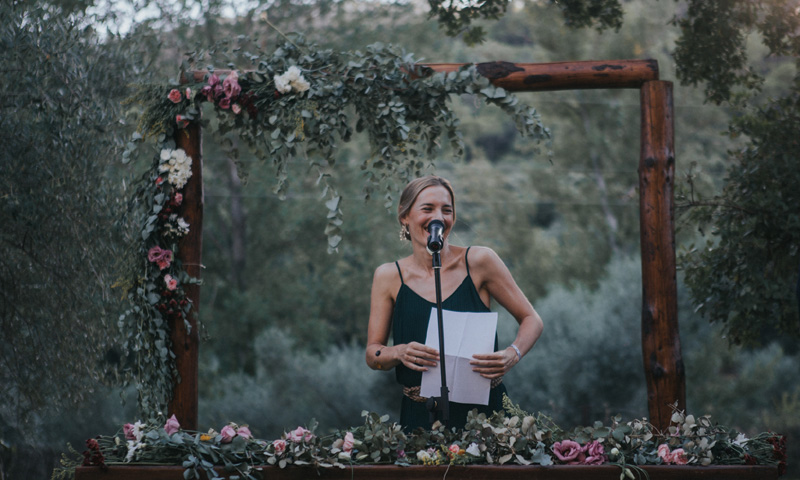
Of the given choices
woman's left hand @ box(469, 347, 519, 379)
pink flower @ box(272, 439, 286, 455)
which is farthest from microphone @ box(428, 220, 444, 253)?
pink flower @ box(272, 439, 286, 455)

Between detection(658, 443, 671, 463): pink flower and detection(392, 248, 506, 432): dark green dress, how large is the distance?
86cm

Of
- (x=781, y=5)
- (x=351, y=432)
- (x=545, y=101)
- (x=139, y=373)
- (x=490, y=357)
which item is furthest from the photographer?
(x=545, y=101)

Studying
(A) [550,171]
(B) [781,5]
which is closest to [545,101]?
(A) [550,171]

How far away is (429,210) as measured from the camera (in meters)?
3.52

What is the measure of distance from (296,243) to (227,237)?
54.4 inches

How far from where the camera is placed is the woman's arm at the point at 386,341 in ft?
10.8

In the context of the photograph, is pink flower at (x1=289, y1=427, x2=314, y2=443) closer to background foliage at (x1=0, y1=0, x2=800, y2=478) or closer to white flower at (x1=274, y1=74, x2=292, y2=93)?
background foliage at (x1=0, y1=0, x2=800, y2=478)

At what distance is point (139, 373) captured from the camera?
3816mm

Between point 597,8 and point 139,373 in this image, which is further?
point 597,8

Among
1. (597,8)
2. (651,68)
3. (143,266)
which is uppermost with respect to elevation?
(597,8)

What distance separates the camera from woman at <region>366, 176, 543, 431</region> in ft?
11.5

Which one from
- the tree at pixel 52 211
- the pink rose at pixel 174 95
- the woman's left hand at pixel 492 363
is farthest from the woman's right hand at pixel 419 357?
the tree at pixel 52 211

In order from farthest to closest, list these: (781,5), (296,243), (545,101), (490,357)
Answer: (545,101)
(296,243)
(781,5)
(490,357)

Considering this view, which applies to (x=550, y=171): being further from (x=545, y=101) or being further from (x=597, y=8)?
(x=597, y=8)
